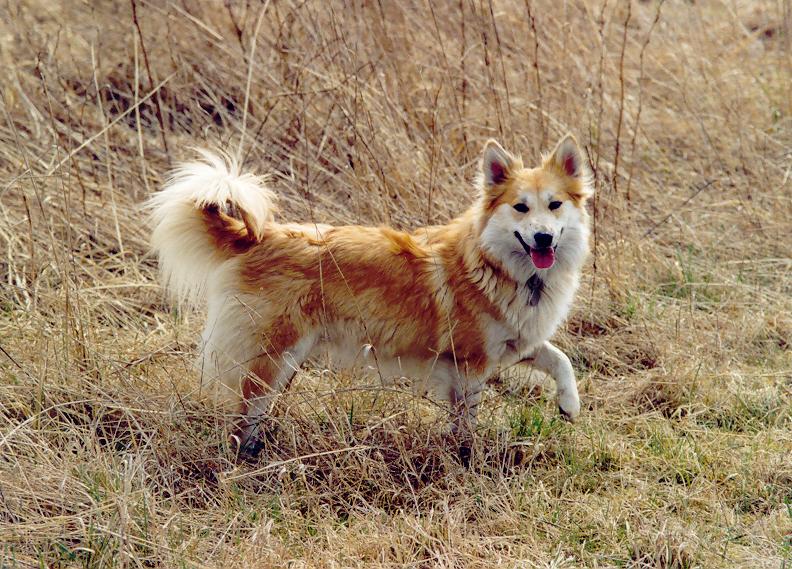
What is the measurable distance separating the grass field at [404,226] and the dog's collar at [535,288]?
45 cm

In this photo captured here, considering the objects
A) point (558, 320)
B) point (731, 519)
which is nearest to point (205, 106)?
point (558, 320)

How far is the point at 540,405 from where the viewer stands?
152 inches

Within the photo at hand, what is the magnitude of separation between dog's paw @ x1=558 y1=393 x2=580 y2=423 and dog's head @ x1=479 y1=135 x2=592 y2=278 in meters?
0.52

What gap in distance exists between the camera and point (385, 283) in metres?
3.70

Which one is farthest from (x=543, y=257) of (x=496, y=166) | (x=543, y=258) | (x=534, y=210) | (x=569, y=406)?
(x=569, y=406)

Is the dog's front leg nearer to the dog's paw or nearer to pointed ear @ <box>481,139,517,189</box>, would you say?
the dog's paw

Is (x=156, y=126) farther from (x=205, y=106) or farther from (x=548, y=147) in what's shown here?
(x=548, y=147)

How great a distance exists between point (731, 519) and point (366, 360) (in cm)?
149

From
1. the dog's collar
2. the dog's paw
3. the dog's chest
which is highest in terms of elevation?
the dog's collar

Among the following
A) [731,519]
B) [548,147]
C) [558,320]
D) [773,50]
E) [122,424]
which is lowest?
[122,424]

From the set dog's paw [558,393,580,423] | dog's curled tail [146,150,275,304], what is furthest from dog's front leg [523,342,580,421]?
dog's curled tail [146,150,275,304]

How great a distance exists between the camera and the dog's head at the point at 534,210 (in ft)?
11.6

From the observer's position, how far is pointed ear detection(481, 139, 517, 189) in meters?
3.69

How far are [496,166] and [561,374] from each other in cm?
88
